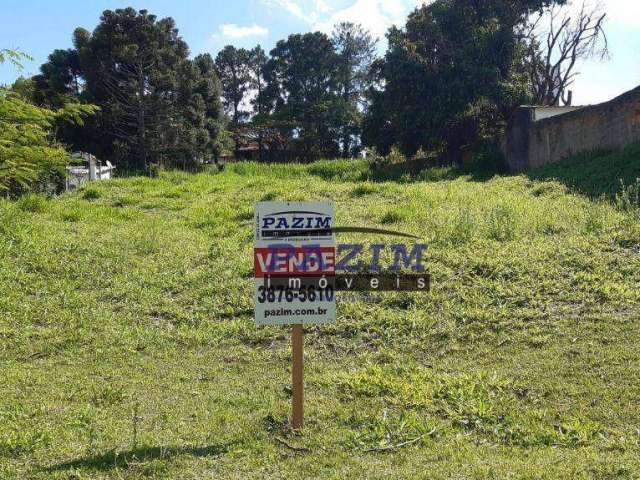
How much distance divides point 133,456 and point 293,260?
1.36 meters

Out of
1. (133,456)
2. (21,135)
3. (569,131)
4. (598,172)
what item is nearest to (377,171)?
(569,131)

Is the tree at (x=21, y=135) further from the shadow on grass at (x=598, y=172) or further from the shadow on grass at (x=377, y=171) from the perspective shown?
the shadow on grass at (x=377, y=171)

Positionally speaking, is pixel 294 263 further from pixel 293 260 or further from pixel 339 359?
pixel 339 359

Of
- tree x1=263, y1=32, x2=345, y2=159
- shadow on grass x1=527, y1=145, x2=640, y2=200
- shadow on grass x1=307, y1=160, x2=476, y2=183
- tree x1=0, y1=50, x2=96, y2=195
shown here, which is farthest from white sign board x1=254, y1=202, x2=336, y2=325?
tree x1=263, y1=32, x2=345, y2=159

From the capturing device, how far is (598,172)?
11492 mm

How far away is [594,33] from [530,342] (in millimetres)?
26997

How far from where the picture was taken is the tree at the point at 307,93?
102 ft

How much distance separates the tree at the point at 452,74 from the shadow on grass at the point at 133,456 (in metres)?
Result: 18.5

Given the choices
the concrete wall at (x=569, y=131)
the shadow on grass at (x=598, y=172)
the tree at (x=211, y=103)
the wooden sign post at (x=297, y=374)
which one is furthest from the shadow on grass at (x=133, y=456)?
the tree at (x=211, y=103)

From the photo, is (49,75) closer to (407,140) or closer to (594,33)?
(407,140)

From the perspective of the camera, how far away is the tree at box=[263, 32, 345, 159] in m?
31.2

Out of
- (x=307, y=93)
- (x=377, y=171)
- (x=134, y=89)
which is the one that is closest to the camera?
(x=134, y=89)

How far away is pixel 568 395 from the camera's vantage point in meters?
3.91

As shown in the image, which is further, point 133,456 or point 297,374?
Answer: point 297,374
